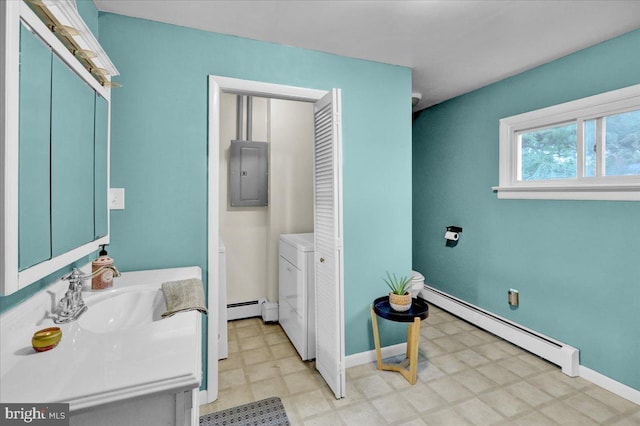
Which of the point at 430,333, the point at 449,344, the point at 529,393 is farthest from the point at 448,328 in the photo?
the point at 529,393

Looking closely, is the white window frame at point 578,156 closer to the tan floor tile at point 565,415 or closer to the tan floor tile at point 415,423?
the tan floor tile at point 565,415

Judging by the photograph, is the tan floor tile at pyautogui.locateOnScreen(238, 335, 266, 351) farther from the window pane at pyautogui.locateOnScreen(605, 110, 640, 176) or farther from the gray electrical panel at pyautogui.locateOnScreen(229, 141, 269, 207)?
the window pane at pyautogui.locateOnScreen(605, 110, 640, 176)

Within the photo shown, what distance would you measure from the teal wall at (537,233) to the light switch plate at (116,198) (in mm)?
3019

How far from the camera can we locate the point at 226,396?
1.96 meters

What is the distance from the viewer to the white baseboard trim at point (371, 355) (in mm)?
2350

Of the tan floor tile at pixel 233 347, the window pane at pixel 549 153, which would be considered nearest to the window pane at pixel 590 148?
the window pane at pixel 549 153

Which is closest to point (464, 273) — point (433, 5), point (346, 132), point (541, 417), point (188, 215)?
point (541, 417)

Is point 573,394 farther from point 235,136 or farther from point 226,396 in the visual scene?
point 235,136

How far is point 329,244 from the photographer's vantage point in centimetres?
197

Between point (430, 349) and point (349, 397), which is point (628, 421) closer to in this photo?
point (430, 349)

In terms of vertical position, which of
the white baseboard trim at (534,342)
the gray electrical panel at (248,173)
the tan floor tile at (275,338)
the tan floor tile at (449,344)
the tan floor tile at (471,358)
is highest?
the gray electrical panel at (248,173)

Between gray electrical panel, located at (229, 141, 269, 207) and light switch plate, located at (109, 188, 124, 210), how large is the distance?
1387 millimetres

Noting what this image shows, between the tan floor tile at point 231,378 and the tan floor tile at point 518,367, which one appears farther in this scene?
the tan floor tile at point 518,367

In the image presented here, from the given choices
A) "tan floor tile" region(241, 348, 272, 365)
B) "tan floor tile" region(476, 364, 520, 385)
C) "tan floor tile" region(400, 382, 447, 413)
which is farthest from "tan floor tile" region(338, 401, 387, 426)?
"tan floor tile" region(476, 364, 520, 385)
